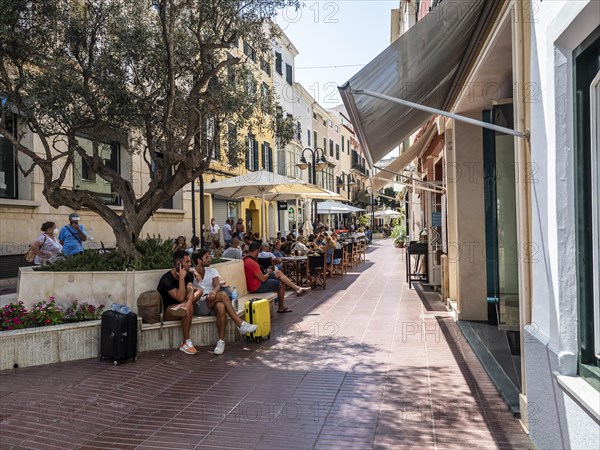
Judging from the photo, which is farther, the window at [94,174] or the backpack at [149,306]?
the window at [94,174]

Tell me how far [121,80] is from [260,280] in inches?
154

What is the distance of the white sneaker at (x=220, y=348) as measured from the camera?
662cm

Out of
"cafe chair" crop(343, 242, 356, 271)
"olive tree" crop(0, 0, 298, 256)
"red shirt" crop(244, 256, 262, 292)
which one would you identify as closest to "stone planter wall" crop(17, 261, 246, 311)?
"olive tree" crop(0, 0, 298, 256)

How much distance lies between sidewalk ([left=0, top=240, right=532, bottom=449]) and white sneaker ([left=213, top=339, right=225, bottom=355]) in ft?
0.39

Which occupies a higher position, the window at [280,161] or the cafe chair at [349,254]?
the window at [280,161]

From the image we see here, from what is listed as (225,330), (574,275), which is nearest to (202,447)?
(574,275)

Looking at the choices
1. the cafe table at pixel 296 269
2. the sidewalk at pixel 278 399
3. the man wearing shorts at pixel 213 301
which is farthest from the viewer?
the cafe table at pixel 296 269

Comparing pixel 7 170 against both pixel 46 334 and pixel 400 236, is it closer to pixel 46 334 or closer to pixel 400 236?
pixel 46 334

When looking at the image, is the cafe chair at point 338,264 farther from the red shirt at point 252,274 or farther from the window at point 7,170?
the window at point 7,170

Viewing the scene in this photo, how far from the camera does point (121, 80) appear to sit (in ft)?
26.0

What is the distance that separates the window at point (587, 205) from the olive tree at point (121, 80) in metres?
6.05

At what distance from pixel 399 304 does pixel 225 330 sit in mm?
4297

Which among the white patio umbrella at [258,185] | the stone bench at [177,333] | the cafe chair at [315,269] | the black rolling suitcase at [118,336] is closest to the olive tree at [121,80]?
the stone bench at [177,333]

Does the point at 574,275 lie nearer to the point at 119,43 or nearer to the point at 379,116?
the point at 379,116
